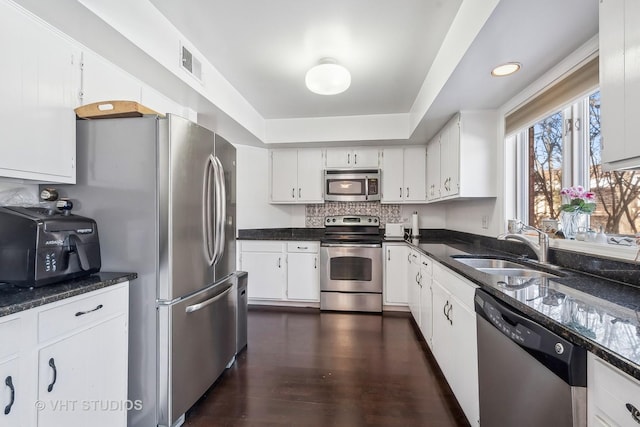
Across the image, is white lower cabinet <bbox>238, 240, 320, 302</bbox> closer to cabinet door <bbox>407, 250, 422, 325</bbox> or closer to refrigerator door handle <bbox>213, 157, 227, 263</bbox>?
cabinet door <bbox>407, 250, 422, 325</bbox>

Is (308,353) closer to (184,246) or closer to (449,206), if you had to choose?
(184,246)

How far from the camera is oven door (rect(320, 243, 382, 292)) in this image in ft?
10.6

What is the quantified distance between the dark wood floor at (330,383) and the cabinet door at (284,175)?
176cm

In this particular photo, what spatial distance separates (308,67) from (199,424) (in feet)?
8.80

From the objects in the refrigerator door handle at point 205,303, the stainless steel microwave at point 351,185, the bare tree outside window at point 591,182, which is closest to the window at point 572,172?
the bare tree outside window at point 591,182

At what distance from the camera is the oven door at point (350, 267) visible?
324 centimetres

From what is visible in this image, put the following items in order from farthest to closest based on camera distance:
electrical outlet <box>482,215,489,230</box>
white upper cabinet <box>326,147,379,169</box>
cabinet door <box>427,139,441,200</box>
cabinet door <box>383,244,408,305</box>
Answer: white upper cabinet <box>326,147,379,169</box>
cabinet door <box>383,244,408,305</box>
cabinet door <box>427,139,441,200</box>
electrical outlet <box>482,215,489,230</box>

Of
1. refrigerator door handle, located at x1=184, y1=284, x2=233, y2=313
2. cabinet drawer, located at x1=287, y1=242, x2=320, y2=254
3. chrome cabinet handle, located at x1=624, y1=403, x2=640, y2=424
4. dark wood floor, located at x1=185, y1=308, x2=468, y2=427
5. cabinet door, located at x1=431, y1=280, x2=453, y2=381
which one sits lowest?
dark wood floor, located at x1=185, y1=308, x2=468, y2=427

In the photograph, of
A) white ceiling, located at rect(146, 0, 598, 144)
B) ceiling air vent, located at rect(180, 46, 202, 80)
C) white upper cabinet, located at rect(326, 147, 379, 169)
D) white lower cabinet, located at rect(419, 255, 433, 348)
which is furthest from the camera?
white upper cabinet, located at rect(326, 147, 379, 169)

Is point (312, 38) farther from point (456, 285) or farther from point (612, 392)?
point (612, 392)

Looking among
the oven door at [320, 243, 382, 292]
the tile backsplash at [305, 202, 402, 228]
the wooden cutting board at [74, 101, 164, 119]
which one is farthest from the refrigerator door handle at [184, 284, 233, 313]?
the tile backsplash at [305, 202, 402, 228]

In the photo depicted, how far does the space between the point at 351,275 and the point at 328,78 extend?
86.5 inches

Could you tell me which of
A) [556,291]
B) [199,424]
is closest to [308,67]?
[556,291]

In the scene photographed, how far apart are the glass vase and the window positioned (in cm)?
6
